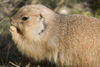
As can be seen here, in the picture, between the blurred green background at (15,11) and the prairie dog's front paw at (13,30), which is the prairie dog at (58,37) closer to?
the prairie dog's front paw at (13,30)

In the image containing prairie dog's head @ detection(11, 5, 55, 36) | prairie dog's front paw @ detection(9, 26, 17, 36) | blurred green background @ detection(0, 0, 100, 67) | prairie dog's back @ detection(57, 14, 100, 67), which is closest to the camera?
prairie dog's back @ detection(57, 14, 100, 67)

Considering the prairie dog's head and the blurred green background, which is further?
the blurred green background

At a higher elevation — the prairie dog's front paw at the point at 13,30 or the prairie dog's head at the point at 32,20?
the prairie dog's head at the point at 32,20

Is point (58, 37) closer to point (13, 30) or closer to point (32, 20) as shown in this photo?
point (32, 20)

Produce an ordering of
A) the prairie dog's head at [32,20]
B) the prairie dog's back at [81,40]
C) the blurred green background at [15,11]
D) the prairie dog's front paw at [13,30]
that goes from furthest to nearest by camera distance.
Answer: the blurred green background at [15,11] < the prairie dog's front paw at [13,30] < the prairie dog's head at [32,20] < the prairie dog's back at [81,40]

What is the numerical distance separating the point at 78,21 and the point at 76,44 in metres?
0.44

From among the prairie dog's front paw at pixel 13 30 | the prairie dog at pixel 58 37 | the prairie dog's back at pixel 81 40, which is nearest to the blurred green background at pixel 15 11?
the prairie dog's front paw at pixel 13 30

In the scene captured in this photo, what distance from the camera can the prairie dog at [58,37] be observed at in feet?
9.65

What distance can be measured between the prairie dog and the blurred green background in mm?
889

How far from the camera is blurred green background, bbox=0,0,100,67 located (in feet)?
14.8

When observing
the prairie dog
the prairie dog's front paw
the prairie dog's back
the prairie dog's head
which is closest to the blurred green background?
the prairie dog's front paw

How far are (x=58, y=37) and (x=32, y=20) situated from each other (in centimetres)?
57

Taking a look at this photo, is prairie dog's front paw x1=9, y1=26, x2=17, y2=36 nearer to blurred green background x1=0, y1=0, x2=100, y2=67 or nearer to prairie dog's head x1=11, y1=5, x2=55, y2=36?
prairie dog's head x1=11, y1=5, x2=55, y2=36

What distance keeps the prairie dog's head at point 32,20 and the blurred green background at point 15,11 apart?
1.01 meters
